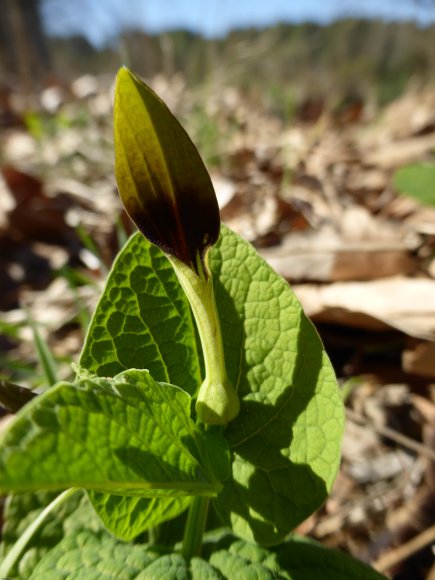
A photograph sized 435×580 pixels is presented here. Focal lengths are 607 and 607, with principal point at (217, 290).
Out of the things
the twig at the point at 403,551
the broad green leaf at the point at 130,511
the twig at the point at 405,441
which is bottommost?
the twig at the point at 403,551

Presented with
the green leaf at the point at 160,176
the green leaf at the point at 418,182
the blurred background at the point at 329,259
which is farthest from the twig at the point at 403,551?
the green leaf at the point at 418,182

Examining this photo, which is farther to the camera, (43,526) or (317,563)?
(43,526)

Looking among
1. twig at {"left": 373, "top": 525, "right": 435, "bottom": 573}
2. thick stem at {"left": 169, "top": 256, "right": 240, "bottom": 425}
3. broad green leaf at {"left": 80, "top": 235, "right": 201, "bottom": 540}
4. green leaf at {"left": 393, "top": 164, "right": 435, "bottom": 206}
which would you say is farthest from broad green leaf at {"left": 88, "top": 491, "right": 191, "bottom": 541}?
green leaf at {"left": 393, "top": 164, "right": 435, "bottom": 206}

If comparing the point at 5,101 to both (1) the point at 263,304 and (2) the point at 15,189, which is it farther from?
(1) the point at 263,304

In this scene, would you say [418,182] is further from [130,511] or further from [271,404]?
[130,511]

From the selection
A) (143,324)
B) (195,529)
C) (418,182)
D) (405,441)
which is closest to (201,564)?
(195,529)

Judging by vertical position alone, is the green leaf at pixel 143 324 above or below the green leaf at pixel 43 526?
above

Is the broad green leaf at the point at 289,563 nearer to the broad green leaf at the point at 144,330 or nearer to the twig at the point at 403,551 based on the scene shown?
the broad green leaf at the point at 144,330
